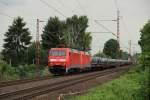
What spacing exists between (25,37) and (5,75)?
6395cm

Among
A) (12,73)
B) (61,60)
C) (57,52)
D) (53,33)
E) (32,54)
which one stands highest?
(53,33)

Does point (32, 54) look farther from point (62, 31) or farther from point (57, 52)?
point (57, 52)

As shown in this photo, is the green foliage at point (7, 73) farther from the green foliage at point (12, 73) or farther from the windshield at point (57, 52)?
the windshield at point (57, 52)

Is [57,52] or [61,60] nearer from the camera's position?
[61,60]

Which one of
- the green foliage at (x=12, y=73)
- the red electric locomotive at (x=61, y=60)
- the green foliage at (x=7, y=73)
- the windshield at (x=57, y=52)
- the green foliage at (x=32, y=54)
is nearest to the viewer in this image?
the green foliage at (x=7, y=73)

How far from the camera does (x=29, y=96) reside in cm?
1912

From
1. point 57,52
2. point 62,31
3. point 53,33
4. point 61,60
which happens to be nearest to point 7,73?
point 61,60

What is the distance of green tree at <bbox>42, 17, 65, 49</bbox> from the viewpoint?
96.1 m

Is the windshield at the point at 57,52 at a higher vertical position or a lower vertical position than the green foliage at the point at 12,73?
higher

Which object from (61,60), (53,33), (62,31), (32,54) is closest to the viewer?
(61,60)

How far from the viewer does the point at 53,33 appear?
98.0m

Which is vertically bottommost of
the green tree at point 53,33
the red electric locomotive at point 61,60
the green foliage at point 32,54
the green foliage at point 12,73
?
the green foliage at point 12,73

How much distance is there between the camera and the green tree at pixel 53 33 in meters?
96.1

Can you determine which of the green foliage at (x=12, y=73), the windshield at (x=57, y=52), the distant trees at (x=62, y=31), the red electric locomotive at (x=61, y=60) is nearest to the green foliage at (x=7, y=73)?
the green foliage at (x=12, y=73)
